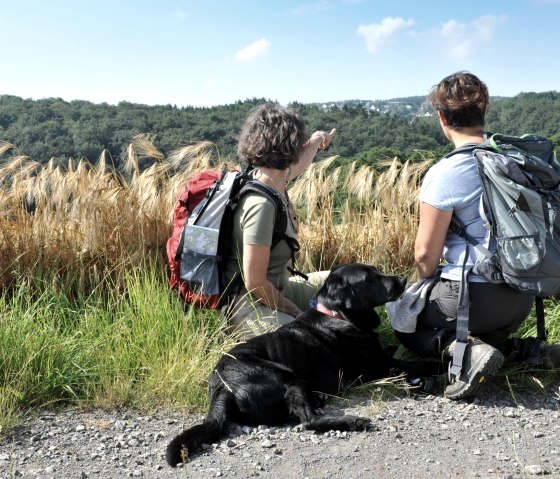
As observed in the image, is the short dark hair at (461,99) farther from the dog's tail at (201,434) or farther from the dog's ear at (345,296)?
the dog's tail at (201,434)

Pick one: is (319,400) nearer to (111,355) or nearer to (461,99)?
(111,355)

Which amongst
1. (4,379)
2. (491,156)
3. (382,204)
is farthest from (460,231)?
(4,379)

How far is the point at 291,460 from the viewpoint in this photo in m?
2.73

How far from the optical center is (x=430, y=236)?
3402mm

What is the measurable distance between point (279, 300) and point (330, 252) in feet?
5.17

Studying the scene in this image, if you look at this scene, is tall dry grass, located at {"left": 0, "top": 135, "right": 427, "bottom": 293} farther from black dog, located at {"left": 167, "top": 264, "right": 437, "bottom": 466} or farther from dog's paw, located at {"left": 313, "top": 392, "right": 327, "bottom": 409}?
dog's paw, located at {"left": 313, "top": 392, "right": 327, "bottom": 409}

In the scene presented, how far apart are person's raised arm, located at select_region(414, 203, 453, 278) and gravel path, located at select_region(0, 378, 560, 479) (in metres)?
0.76

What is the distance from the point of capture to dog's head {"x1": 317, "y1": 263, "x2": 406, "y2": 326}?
11.8ft

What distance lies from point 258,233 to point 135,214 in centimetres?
142

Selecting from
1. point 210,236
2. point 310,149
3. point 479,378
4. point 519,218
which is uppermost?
point 310,149

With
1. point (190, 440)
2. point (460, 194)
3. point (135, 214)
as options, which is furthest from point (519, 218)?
point (135, 214)

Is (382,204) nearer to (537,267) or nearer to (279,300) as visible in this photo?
(279,300)

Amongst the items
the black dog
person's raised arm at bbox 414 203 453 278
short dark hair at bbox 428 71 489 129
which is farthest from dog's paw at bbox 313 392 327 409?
short dark hair at bbox 428 71 489 129

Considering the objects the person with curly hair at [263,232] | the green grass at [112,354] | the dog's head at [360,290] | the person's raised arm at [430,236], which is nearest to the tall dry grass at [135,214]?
the green grass at [112,354]
